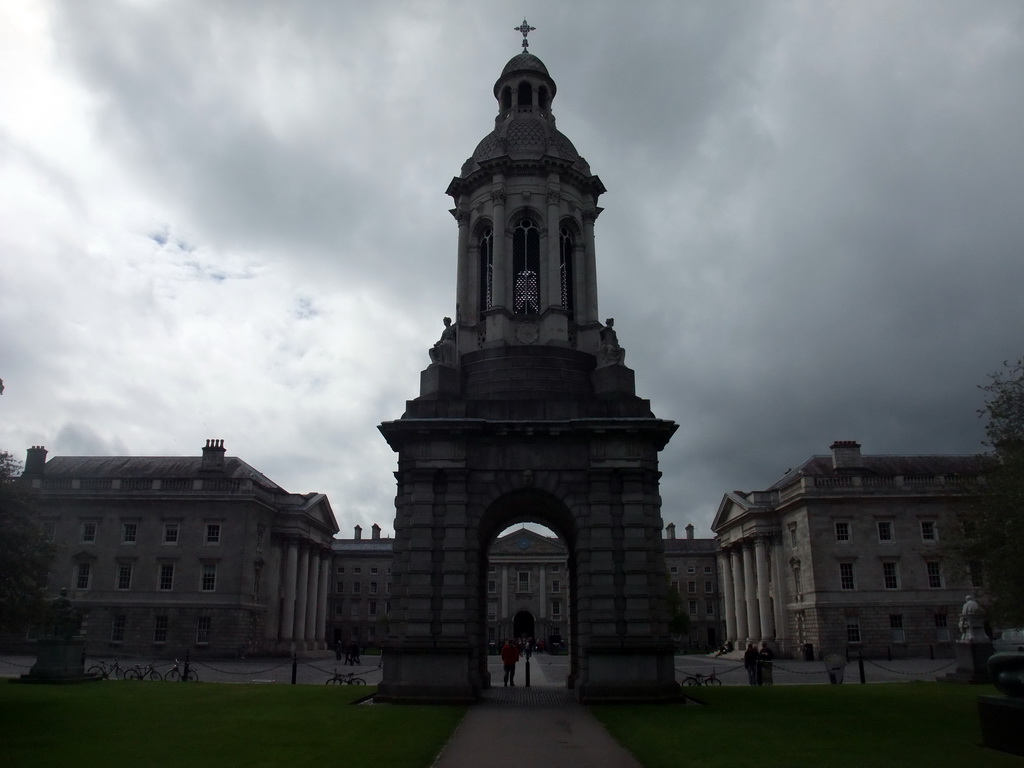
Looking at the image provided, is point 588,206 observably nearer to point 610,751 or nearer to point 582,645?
point 582,645

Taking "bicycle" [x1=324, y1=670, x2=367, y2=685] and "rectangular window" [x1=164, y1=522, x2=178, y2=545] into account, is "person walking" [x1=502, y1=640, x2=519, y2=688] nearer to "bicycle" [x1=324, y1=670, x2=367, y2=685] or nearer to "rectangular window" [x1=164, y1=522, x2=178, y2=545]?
"bicycle" [x1=324, y1=670, x2=367, y2=685]

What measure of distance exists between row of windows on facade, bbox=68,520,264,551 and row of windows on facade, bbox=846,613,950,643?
1738 inches

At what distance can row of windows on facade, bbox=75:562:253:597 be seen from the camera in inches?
2280

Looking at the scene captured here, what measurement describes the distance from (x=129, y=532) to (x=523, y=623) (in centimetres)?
5611

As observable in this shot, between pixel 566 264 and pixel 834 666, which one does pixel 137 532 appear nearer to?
pixel 566 264

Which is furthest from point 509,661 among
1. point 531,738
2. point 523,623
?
point 523,623

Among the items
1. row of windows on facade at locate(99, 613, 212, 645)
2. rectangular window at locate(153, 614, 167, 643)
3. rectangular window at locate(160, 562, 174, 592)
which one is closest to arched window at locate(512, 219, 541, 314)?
row of windows on facade at locate(99, 613, 212, 645)

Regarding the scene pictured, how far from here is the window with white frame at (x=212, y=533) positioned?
59094 millimetres

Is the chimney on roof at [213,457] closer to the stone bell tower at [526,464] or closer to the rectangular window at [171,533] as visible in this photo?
the rectangular window at [171,533]

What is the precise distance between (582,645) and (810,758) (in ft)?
33.1

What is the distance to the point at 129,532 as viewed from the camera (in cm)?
5919

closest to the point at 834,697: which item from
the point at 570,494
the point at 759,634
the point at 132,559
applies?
the point at 570,494

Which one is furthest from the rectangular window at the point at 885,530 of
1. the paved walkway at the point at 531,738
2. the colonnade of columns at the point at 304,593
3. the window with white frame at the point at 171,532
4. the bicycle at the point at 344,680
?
the window with white frame at the point at 171,532

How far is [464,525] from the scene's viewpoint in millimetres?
23656
